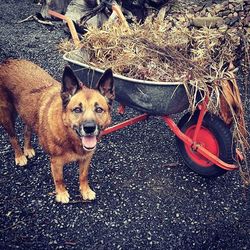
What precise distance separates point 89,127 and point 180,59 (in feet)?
4.10

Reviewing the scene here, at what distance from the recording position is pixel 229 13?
6453mm

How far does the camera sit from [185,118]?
3.59 meters

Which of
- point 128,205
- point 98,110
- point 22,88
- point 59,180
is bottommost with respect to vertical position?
point 128,205

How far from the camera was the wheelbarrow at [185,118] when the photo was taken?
3.00 m

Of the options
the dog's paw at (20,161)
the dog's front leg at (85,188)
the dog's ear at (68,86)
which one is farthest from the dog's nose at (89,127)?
the dog's paw at (20,161)

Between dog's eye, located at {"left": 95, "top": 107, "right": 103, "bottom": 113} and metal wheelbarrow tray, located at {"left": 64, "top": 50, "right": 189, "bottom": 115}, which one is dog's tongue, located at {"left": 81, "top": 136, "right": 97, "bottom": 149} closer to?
dog's eye, located at {"left": 95, "top": 107, "right": 103, "bottom": 113}

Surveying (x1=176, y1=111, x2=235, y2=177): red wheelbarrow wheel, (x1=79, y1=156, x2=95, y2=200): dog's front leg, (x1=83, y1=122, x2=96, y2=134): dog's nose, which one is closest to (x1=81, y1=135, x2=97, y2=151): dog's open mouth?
(x1=83, y1=122, x2=96, y2=134): dog's nose

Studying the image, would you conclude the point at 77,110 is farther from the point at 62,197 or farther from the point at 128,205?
the point at 128,205

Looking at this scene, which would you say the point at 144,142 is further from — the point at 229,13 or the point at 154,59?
the point at 229,13

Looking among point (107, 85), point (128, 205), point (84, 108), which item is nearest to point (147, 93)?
point (107, 85)

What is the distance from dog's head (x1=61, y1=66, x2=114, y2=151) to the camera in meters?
2.72

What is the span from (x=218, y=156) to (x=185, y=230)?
2.94ft

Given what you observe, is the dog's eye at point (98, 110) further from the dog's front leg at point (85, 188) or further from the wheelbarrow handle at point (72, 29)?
the wheelbarrow handle at point (72, 29)

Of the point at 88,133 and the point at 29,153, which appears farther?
the point at 29,153
